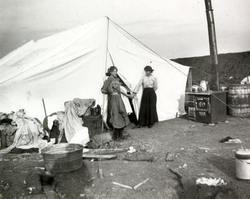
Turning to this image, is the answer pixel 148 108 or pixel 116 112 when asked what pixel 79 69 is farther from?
pixel 116 112

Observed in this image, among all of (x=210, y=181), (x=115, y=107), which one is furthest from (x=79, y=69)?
(x=210, y=181)

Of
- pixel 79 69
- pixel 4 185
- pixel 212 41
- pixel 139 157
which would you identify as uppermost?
pixel 212 41

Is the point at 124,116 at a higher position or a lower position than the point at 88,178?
higher

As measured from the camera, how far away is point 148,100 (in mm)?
8234

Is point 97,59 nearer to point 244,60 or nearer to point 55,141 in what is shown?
point 55,141

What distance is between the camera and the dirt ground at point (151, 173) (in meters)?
3.87

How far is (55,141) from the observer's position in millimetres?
6723

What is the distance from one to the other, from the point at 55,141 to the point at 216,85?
5863 mm

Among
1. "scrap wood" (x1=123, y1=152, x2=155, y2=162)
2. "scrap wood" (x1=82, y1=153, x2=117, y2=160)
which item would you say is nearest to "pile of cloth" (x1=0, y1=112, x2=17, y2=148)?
"scrap wood" (x1=82, y1=153, x2=117, y2=160)

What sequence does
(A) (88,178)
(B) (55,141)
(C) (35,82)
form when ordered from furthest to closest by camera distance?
(C) (35,82) < (B) (55,141) < (A) (88,178)

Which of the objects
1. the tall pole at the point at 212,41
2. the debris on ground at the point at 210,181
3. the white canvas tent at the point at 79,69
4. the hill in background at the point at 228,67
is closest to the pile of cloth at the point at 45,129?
the white canvas tent at the point at 79,69

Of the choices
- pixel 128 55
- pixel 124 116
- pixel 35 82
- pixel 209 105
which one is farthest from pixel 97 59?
pixel 209 105

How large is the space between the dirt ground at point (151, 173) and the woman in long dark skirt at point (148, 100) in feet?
4.66

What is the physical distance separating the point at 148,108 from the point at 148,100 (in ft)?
0.72
